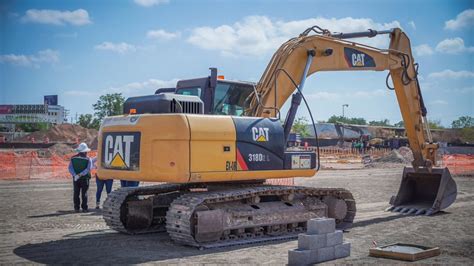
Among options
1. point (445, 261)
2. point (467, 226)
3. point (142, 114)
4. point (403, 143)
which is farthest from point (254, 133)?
point (403, 143)

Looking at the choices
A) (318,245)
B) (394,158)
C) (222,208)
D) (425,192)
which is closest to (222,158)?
(222,208)

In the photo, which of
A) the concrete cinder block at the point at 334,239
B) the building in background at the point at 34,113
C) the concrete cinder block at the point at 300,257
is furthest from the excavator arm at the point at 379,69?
the building in background at the point at 34,113

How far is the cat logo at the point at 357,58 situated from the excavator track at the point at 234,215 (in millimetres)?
3385

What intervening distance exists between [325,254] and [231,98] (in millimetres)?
4027

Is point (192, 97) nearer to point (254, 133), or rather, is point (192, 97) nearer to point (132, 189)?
point (254, 133)

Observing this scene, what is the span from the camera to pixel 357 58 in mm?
12992

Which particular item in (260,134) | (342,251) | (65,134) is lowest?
(342,251)

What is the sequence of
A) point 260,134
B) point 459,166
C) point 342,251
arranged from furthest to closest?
1. point 459,166
2. point 260,134
3. point 342,251

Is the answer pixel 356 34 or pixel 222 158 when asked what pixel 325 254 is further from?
pixel 356 34

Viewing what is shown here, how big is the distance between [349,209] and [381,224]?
0.76 m

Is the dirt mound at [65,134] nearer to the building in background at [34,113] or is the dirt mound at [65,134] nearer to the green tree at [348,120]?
the building in background at [34,113]

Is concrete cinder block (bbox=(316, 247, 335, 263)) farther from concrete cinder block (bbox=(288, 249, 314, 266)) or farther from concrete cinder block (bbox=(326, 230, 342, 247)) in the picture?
concrete cinder block (bbox=(288, 249, 314, 266))

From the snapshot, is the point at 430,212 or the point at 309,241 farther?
the point at 430,212

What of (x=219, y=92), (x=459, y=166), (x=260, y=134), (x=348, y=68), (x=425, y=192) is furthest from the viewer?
(x=459, y=166)
